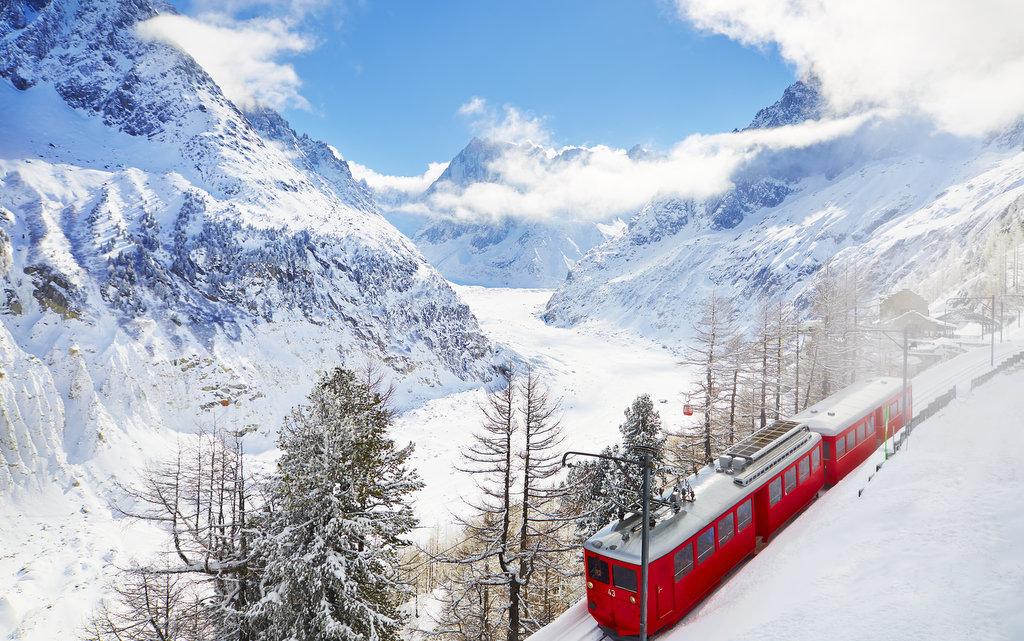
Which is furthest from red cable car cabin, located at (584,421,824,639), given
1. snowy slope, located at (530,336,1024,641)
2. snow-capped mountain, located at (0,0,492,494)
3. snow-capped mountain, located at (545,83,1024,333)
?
snow-capped mountain, located at (545,83,1024,333)

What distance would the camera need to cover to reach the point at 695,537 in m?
12.1

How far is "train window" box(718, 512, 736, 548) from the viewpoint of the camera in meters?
13.1

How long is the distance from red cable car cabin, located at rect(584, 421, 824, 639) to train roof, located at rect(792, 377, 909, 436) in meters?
3.48

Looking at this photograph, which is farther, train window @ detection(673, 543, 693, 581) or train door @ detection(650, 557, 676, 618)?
train window @ detection(673, 543, 693, 581)

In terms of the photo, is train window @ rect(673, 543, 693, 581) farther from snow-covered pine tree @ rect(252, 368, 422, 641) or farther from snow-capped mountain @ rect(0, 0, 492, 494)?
snow-capped mountain @ rect(0, 0, 492, 494)

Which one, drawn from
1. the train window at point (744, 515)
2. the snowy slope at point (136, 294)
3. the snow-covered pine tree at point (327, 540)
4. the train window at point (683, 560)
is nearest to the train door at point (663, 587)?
the train window at point (683, 560)

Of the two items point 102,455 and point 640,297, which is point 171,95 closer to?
point 102,455

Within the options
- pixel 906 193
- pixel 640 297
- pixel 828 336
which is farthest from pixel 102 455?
pixel 906 193

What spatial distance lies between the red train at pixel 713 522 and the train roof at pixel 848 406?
3.8 inches

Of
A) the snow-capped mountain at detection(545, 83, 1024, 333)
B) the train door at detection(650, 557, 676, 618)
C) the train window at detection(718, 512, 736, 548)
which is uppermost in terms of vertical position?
the snow-capped mountain at detection(545, 83, 1024, 333)

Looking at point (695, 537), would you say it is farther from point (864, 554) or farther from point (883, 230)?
point (883, 230)

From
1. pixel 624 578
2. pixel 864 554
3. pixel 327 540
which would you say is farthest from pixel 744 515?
pixel 327 540

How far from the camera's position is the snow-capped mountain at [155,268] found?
38812 millimetres

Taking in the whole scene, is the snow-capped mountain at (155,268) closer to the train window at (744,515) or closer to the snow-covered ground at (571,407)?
the snow-covered ground at (571,407)
